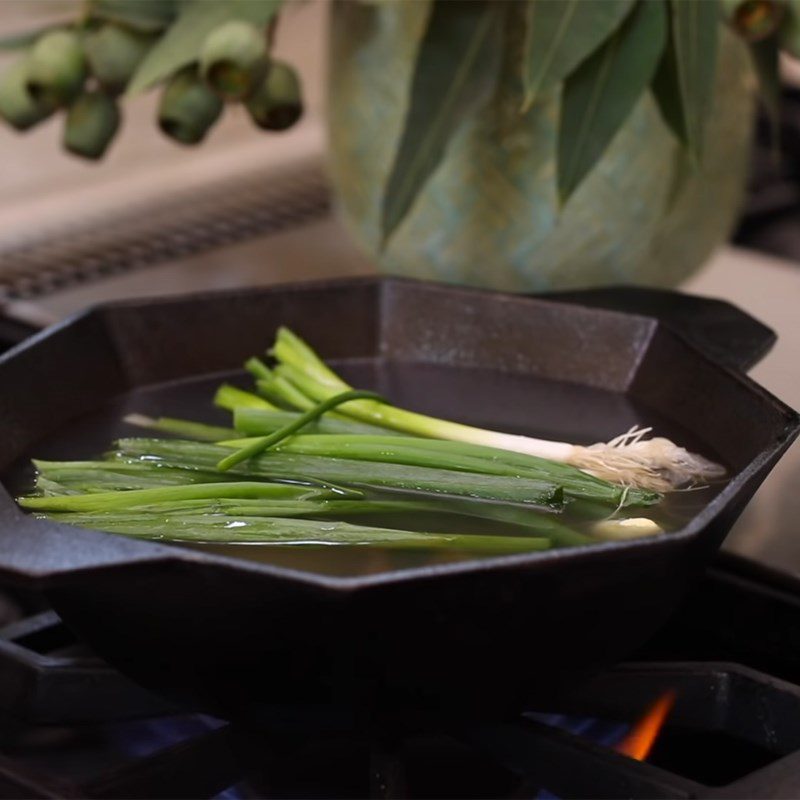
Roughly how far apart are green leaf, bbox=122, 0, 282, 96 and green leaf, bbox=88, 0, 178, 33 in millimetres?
21

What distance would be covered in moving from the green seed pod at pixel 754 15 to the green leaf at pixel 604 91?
51 mm

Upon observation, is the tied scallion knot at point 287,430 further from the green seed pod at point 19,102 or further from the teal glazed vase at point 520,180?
the green seed pod at point 19,102

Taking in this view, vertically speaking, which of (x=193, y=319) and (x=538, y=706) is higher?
(x=193, y=319)

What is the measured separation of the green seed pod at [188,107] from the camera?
1058 millimetres

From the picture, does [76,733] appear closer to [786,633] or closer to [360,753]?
[360,753]

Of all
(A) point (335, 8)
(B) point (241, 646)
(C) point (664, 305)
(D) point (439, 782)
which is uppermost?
(A) point (335, 8)

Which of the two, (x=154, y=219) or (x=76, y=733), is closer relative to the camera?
(x=76, y=733)

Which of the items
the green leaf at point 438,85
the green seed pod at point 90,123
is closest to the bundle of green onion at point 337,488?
the green leaf at point 438,85

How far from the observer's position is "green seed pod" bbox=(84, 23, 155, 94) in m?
1.10

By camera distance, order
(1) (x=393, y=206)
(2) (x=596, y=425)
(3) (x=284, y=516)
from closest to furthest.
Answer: (3) (x=284, y=516) < (2) (x=596, y=425) < (1) (x=393, y=206)

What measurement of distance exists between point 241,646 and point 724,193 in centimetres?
77

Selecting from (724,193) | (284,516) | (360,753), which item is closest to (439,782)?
(360,753)

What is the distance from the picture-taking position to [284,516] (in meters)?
0.73

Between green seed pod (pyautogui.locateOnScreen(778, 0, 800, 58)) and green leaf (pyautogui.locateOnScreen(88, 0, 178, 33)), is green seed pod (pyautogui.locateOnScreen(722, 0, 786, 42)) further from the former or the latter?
green leaf (pyautogui.locateOnScreen(88, 0, 178, 33))
